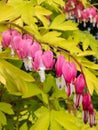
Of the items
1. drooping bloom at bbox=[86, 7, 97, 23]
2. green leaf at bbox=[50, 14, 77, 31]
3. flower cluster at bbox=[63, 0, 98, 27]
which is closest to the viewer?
green leaf at bbox=[50, 14, 77, 31]

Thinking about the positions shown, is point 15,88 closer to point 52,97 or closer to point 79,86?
point 79,86

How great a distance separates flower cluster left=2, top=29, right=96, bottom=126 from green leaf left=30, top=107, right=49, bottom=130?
33 cm

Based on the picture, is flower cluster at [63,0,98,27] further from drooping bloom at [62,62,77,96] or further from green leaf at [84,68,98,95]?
drooping bloom at [62,62,77,96]

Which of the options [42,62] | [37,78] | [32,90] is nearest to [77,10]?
[37,78]

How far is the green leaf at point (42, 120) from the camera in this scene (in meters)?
1.71

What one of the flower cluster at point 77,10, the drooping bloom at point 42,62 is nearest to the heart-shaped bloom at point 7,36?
the drooping bloom at point 42,62

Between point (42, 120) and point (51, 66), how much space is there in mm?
398

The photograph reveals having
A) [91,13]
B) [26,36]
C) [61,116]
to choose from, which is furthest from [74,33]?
[26,36]

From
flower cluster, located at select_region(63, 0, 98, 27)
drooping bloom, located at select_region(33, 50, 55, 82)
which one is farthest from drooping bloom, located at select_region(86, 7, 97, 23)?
drooping bloom, located at select_region(33, 50, 55, 82)

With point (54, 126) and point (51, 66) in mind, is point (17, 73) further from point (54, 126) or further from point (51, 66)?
point (54, 126)

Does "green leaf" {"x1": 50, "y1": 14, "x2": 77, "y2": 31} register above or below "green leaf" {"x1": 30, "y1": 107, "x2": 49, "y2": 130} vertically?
above

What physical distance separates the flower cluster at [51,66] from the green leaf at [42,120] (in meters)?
0.33

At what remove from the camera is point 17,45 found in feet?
4.66

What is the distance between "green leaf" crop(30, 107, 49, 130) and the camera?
1.71m
